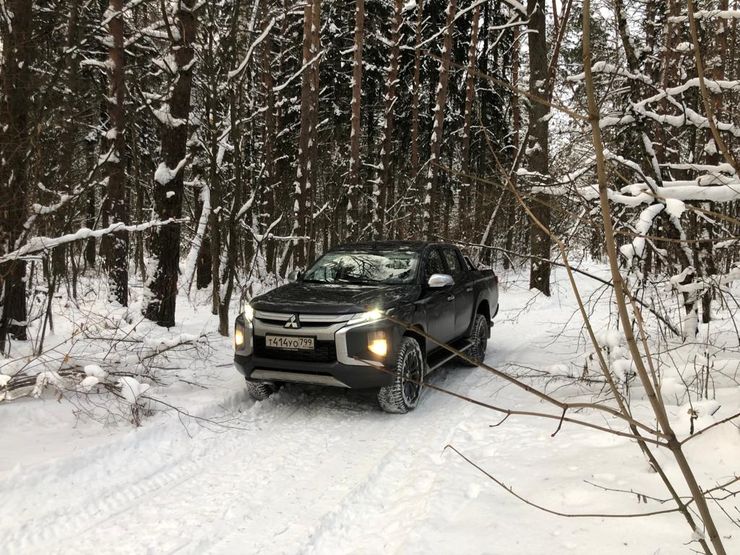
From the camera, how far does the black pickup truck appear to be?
16.8ft

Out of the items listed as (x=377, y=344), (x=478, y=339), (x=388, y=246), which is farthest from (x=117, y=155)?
(x=377, y=344)

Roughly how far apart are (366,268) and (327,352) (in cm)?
166

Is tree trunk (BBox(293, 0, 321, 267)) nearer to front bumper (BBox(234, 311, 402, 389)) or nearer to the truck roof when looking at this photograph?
the truck roof

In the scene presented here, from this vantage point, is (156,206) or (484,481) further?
(156,206)

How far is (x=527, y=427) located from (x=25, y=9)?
697 cm

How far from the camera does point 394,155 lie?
85.3 ft

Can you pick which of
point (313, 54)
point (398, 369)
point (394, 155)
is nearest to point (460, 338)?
point (398, 369)

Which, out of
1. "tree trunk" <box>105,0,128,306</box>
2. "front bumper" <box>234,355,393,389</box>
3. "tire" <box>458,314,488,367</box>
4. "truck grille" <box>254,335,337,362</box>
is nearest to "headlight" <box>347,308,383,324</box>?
"truck grille" <box>254,335,337,362</box>

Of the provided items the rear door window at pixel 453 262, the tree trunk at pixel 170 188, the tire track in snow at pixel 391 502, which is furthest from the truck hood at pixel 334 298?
the tree trunk at pixel 170 188

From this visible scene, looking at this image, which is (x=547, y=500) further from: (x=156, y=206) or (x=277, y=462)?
(x=156, y=206)

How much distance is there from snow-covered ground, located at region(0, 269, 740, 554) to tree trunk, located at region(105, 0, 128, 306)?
6281 millimetres

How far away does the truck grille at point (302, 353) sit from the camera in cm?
518

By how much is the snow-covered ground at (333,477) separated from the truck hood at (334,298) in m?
1.13

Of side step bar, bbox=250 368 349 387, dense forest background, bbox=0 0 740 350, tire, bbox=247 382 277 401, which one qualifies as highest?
dense forest background, bbox=0 0 740 350
